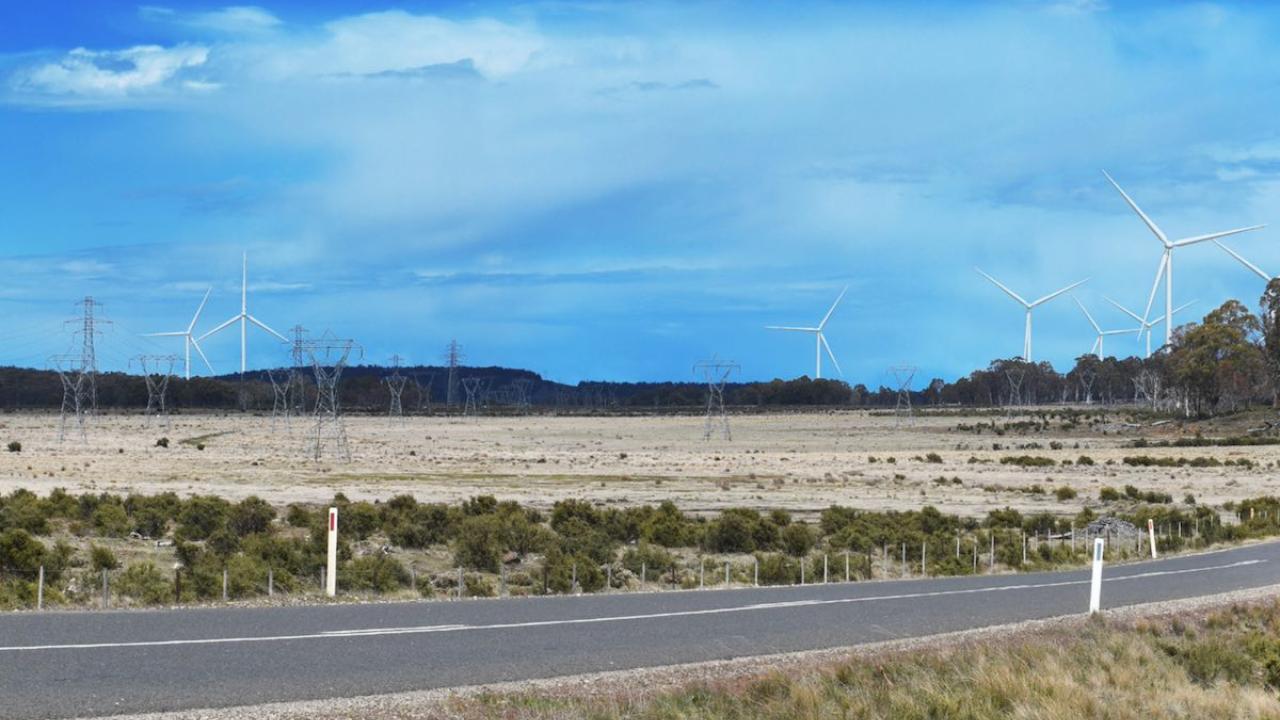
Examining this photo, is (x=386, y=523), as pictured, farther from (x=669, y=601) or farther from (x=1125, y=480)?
(x=1125, y=480)

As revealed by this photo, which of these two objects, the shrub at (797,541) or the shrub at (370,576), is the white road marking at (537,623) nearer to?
the shrub at (370,576)

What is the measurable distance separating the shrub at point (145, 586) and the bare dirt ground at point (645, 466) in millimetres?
27260

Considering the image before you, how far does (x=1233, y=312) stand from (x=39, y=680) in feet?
521

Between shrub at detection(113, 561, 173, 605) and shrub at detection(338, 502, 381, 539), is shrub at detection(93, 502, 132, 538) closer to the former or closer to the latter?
shrub at detection(338, 502, 381, 539)

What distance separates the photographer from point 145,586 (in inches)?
869

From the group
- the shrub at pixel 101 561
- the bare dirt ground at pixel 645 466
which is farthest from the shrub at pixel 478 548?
the bare dirt ground at pixel 645 466

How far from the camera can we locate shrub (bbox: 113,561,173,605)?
2070 cm

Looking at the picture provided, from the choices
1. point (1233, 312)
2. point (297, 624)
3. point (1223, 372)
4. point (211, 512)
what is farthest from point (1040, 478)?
point (1233, 312)

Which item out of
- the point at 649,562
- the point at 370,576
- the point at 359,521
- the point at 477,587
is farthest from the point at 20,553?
the point at 649,562

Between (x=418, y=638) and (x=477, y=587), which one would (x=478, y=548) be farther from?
(x=418, y=638)

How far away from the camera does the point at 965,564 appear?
108 ft

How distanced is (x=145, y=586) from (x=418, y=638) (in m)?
8.73

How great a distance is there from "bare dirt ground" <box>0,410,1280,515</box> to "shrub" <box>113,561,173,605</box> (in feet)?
89.4

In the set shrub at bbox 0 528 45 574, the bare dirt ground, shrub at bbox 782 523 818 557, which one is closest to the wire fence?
shrub at bbox 782 523 818 557
